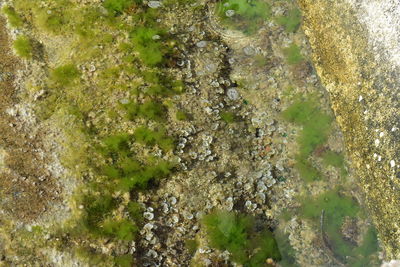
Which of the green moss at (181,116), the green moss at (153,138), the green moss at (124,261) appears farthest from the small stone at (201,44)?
the green moss at (124,261)

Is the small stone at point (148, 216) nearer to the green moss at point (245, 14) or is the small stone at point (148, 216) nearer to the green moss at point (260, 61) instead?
the green moss at point (260, 61)

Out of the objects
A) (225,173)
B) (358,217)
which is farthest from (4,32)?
(358,217)

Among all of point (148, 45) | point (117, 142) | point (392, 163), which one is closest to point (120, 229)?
point (117, 142)

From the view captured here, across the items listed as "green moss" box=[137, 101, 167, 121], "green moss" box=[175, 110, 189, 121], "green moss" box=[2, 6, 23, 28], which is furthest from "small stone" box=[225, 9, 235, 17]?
"green moss" box=[2, 6, 23, 28]

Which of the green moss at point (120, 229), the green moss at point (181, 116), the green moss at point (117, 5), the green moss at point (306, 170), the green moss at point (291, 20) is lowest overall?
the green moss at point (120, 229)

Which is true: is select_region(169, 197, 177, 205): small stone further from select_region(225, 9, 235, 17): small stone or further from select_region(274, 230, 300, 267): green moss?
select_region(225, 9, 235, 17): small stone

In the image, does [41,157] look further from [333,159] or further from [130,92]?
[333,159]

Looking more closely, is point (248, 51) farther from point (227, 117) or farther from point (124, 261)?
point (124, 261)
